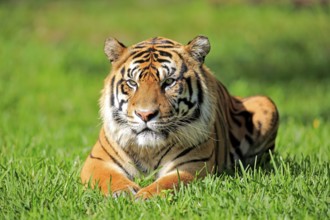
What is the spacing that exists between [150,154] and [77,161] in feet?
2.76

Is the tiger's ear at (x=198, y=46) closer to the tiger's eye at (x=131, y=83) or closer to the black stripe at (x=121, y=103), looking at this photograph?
the tiger's eye at (x=131, y=83)

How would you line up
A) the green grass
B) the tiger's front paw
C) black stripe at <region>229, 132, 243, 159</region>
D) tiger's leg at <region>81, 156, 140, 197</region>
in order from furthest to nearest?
black stripe at <region>229, 132, 243, 159</region>
tiger's leg at <region>81, 156, 140, 197</region>
the tiger's front paw
the green grass

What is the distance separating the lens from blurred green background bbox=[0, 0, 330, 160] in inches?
317

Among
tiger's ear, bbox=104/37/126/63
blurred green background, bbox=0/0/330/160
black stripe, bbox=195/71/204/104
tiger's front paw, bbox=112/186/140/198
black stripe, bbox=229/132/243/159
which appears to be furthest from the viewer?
blurred green background, bbox=0/0/330/160

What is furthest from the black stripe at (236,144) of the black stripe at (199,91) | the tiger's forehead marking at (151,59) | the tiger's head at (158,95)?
the tiger's forehead marking at (151,59)

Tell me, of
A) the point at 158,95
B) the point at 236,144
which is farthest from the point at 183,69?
the point at 236,144

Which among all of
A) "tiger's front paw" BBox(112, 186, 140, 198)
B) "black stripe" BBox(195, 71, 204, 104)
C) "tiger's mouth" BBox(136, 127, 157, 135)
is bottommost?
"tiger's front paw" BBox(112, 186, 140, 198)

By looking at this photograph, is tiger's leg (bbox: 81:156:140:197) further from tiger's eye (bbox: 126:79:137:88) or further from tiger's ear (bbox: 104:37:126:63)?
tiger's ear (bbox: 104:37:126:63)

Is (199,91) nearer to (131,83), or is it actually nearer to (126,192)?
(131,83)

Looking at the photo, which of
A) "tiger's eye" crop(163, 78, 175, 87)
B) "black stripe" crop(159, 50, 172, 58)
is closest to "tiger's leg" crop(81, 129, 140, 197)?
"tiger's eye" crop(163, 78, 175, 87)

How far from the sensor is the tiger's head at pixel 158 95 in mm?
4922

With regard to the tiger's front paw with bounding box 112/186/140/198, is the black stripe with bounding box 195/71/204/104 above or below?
above

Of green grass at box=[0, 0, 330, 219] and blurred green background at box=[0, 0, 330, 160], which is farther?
blurred green background at box=[0, 0, 330, 160]

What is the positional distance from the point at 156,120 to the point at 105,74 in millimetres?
7104
